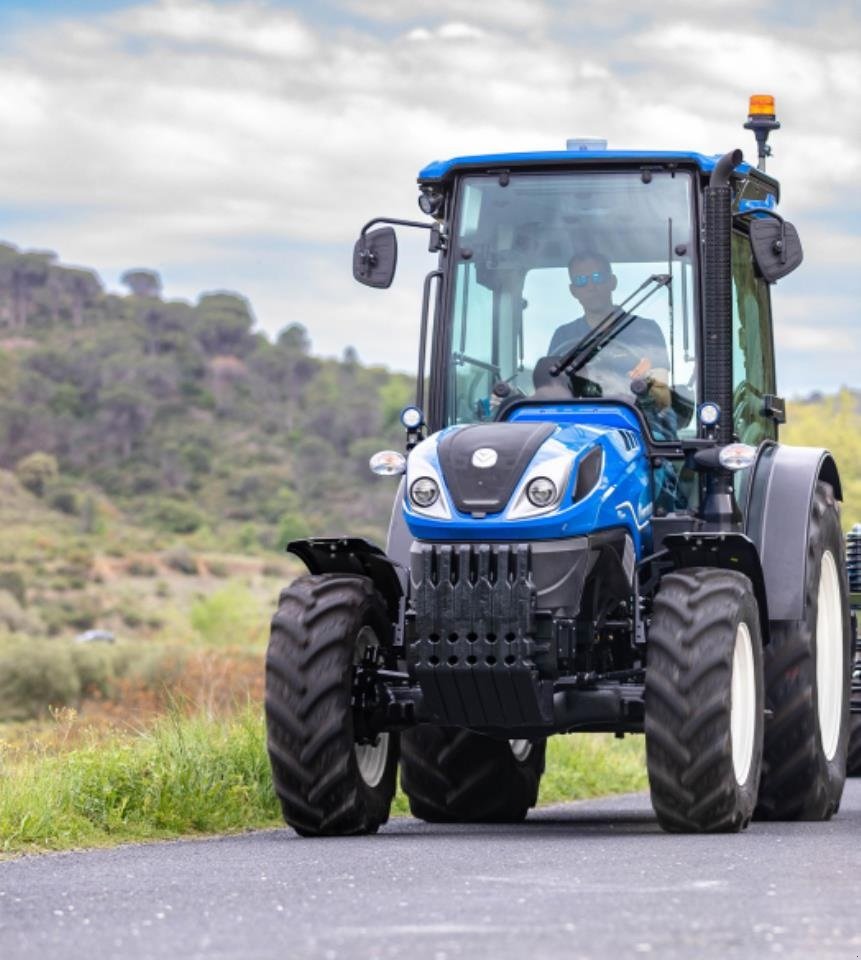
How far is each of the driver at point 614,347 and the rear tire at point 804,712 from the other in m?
1.21

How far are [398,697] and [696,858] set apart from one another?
2.51 metres

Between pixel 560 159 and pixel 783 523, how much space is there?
7.45 ft

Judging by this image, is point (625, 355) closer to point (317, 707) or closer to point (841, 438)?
point (317, 707)

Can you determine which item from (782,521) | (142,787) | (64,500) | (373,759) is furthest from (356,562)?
(64,500)

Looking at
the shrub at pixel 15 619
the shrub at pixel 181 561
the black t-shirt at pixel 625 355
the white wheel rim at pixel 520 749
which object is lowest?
the shrub at pixel 15 619

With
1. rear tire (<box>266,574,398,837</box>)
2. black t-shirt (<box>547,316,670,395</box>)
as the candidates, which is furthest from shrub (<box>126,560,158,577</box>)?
rear tire (<box>266,574,398,837</box>)

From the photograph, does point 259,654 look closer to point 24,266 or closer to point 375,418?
point 375,418

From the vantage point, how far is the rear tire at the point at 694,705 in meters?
11.0

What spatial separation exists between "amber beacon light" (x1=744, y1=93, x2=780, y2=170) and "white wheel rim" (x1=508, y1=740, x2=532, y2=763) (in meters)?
3.79

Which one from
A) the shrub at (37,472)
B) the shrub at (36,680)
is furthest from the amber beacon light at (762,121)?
the shrub at (37,472)

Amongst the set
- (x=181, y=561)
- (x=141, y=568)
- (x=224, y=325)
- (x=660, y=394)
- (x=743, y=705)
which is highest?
(x=224, y=325)

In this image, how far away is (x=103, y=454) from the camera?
112062 mm

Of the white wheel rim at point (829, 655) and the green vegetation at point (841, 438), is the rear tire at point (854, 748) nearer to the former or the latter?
the white wheel rim at point (829, 655)

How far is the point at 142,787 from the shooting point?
1197 cm
